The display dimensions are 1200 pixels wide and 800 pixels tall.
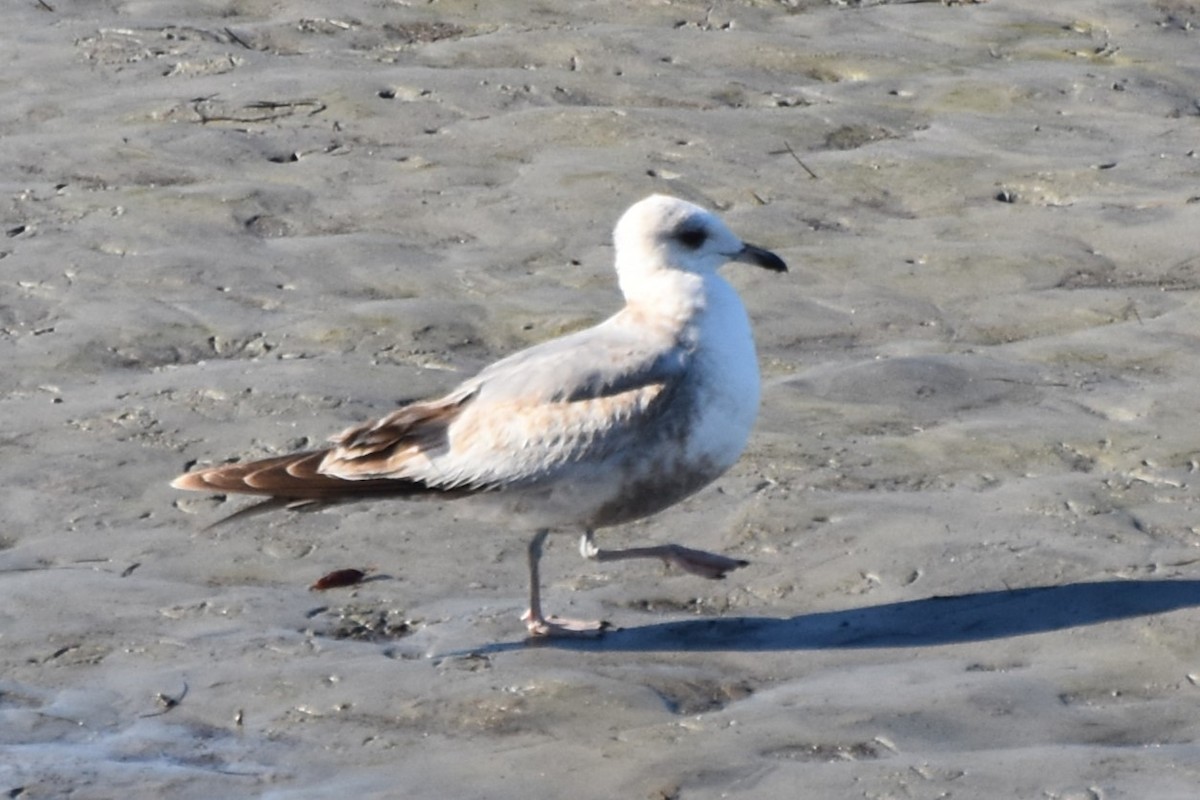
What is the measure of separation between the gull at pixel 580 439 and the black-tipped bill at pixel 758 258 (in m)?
0.32

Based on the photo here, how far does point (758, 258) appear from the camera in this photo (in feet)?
22.4

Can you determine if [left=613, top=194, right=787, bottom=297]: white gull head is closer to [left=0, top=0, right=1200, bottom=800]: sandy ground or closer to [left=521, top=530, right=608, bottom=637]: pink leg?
[left=0, top=0, right=1200, bottom=800]: sandy ground

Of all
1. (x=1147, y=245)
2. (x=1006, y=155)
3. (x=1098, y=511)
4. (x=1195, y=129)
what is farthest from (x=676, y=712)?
(x=1195, y=129)

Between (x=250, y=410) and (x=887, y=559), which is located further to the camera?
(x=250, y=410)

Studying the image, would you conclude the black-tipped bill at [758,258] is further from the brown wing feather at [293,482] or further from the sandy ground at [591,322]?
the brown wing feather at [293,482]

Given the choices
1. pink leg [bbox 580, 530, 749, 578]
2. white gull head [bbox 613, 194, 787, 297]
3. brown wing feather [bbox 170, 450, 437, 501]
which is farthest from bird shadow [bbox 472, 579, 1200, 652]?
white gull head [bbox 613, 194, 787, 297]

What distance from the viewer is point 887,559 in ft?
20.7

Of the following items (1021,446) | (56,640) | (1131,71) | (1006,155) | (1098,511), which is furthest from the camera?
(1131,71)

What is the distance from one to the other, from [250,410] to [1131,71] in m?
5.19

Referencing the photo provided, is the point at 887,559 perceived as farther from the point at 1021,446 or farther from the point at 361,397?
the point at 361,397

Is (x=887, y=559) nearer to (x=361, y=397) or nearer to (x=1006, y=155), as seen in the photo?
(x=361, y=397)

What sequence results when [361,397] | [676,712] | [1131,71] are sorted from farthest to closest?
1. [1131,71]
2. [361,397]
3. [676,712]

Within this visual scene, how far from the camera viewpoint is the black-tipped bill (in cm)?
675

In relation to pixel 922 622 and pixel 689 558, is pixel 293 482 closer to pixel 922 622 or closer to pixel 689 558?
pixel 689 558
